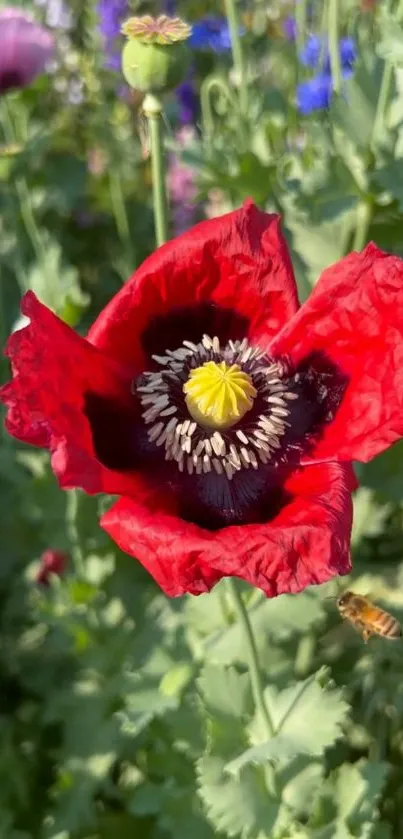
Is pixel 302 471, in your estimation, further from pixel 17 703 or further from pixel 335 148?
pixel 17 703

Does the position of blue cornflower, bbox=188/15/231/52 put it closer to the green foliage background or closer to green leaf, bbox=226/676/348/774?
the green foliage background

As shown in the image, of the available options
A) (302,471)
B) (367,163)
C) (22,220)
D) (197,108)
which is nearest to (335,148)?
(367,163)

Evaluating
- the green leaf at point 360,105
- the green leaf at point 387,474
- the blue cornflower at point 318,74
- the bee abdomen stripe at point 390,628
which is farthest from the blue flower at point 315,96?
the bee abdomen stripe at point 390,628

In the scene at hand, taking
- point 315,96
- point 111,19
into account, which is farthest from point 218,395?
point 111,19

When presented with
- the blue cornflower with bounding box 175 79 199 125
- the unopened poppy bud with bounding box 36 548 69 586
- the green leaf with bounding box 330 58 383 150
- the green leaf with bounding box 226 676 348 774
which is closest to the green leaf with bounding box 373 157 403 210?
the green leaf with bounding box 330 58 383 150

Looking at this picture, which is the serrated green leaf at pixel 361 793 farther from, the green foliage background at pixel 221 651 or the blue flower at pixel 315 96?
the blue flower at pixel 315 96
